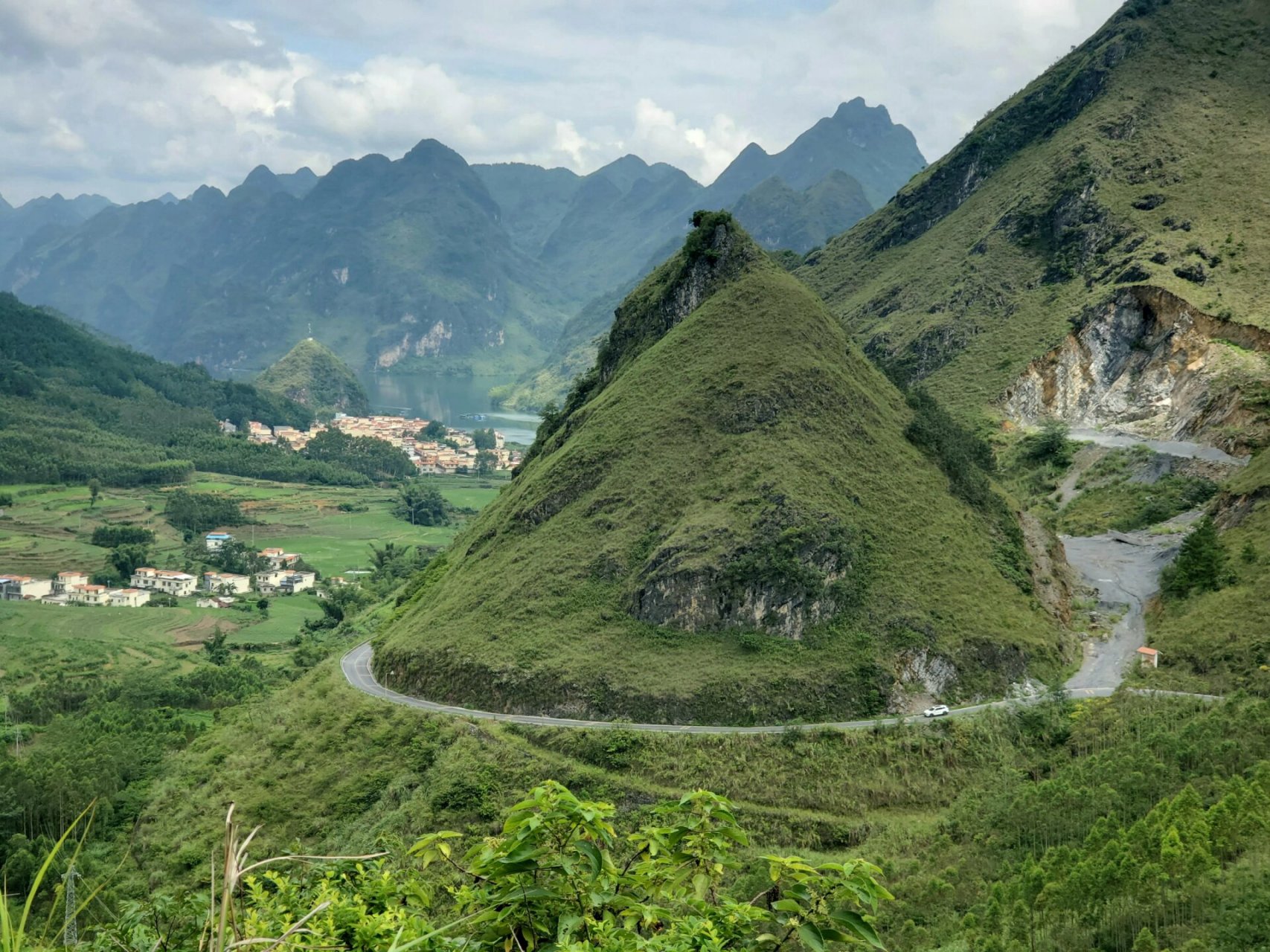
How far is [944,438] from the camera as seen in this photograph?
5662 cm

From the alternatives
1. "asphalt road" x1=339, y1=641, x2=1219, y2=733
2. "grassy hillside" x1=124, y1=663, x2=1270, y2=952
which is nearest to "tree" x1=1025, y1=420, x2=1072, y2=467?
"asphalt road" x1=339, y1=641, x2=1219, y2=733

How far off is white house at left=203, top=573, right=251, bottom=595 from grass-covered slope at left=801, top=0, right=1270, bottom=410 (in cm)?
6836

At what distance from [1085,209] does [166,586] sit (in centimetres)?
9616

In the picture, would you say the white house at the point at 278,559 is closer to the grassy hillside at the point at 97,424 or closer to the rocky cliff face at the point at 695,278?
the grassy hillside at the point at 97,424

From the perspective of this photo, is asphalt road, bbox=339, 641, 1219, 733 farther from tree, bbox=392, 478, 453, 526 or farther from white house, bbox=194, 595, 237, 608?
tree, bbox=392, 478, 453, 526

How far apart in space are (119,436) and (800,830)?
154 meters

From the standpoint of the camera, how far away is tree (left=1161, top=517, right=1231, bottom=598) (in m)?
47.6

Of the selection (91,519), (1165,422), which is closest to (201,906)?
(1165,422)

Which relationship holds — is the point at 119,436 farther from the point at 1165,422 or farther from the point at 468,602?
the point at 1165,422

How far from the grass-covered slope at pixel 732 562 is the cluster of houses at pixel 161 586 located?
50.2 metres

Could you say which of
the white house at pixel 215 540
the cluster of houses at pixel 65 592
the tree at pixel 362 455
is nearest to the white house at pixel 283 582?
the cluster of houses at pixel 65 592

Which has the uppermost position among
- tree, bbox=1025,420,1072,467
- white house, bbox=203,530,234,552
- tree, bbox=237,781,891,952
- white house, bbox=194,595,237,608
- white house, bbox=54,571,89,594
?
tree, bbox=1025,420,1072,467

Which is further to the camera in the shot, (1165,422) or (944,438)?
(1165,422)

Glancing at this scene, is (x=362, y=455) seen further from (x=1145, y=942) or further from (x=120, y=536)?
(x=1145, y=942)
